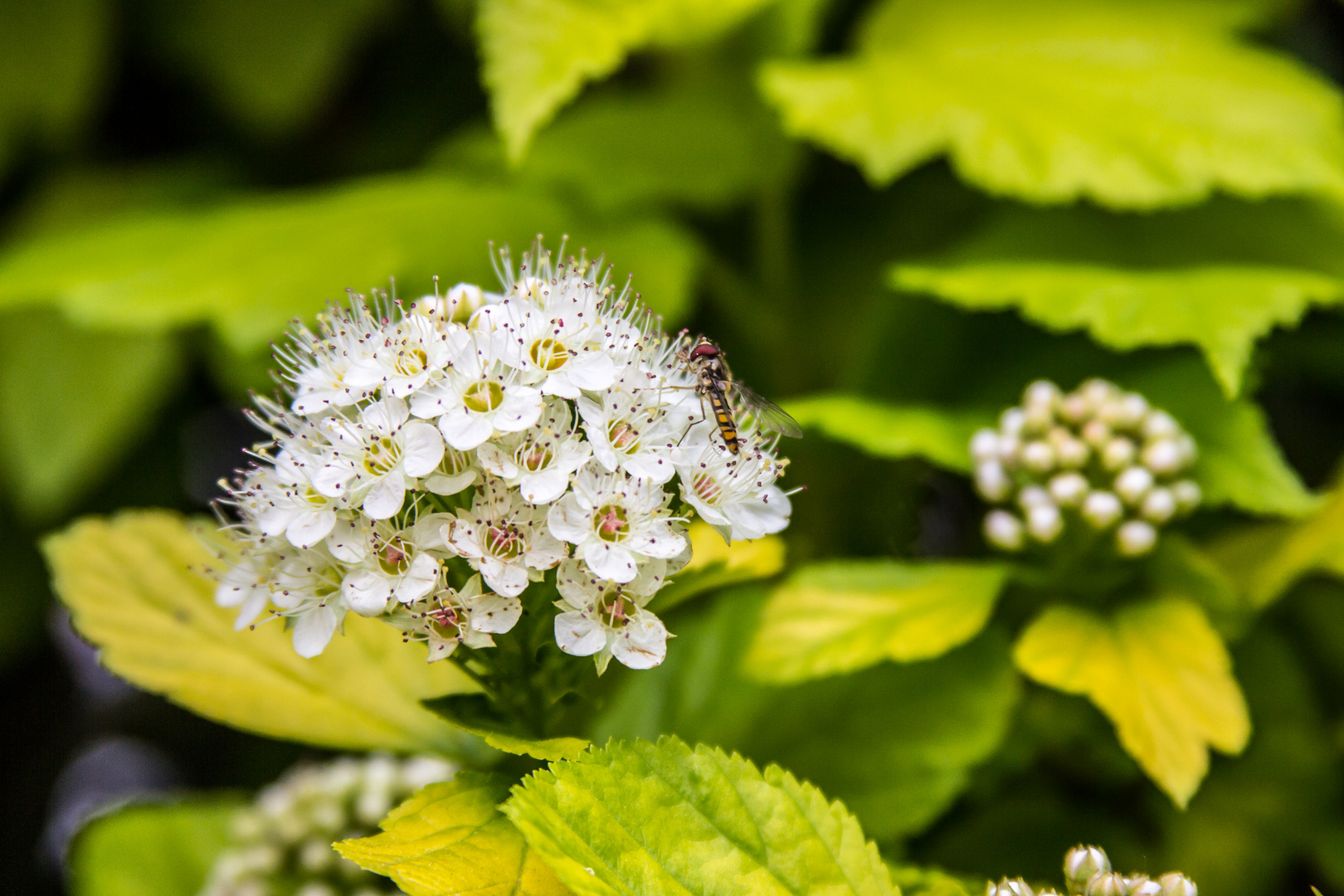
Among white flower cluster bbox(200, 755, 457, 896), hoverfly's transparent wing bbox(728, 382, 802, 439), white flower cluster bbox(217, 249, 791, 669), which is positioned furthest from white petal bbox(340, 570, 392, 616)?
white flower cluster bbox(200, 755, 457, 896)

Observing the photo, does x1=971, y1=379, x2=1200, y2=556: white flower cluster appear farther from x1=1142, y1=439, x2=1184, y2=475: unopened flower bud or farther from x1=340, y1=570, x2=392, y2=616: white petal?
x1=340, y1=570, x2=392, y2=616: white petal

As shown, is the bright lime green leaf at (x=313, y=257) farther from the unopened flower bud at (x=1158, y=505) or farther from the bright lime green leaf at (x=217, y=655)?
the unopened flower bud at (x=1158, y=505)

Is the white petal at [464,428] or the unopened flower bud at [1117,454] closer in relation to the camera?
the white petal at [464,428]

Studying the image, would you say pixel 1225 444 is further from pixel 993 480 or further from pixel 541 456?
pixel 541 456

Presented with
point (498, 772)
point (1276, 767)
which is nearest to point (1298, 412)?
point (1276, 767)

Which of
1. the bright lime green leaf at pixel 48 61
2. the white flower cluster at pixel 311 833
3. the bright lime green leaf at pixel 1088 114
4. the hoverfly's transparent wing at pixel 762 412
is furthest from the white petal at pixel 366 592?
the bright lime green leaf at pixel 48 61

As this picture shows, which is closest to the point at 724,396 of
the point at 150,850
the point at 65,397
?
the point at 150,850
